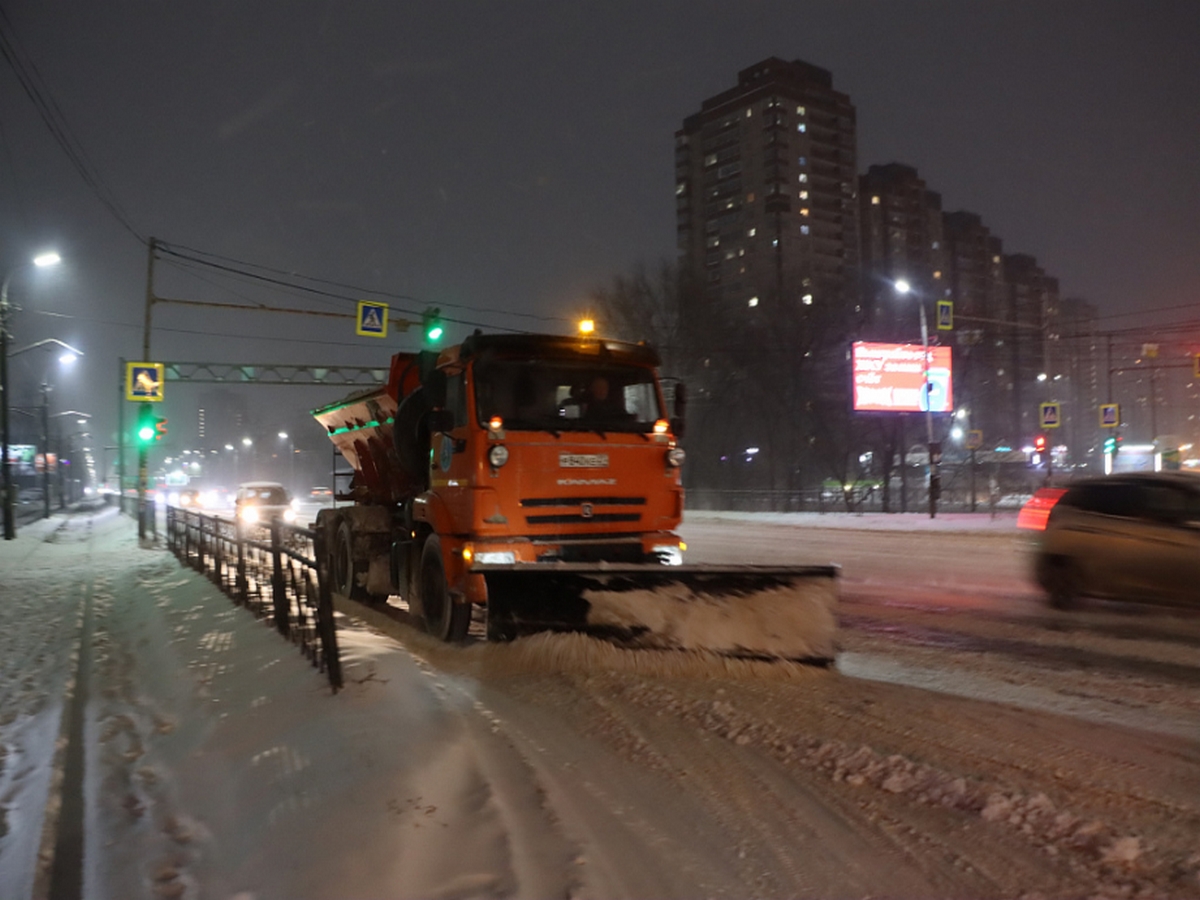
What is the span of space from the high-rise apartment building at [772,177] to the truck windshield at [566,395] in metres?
94.4

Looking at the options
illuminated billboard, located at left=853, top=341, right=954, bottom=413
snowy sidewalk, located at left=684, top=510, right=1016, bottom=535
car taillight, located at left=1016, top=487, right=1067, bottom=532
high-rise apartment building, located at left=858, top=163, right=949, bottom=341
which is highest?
high-rise apartment building, located at left=858, top=163, right=949, bottom=341

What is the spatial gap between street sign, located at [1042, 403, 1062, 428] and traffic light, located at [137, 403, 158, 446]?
27.3 m

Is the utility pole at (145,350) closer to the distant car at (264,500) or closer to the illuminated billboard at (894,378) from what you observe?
the distant car at (264,500)

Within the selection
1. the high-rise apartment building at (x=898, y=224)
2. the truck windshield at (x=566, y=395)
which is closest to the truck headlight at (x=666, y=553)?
the truck windshield at (x=566, y=395)

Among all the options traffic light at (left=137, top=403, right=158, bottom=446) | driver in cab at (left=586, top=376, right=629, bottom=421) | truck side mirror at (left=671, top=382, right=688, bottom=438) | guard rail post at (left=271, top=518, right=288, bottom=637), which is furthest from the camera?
traffic light at (left=137, top=403, right=158, bottom=446)

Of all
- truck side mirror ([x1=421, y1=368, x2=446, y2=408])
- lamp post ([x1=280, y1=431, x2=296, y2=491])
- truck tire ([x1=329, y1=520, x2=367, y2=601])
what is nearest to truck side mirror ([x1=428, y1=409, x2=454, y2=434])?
truck side mirror ([x1=421, y1=368, x2=446, y2=408])

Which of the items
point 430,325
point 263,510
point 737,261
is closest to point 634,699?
point 430,325

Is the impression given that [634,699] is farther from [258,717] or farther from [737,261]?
[737,261]

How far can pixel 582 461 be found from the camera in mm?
8539

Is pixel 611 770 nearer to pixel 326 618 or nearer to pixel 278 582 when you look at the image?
pixel 326 618

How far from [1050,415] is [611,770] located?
92.8ft

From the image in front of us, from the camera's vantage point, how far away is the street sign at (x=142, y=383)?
23375mm

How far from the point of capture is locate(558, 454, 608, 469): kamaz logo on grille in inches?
332

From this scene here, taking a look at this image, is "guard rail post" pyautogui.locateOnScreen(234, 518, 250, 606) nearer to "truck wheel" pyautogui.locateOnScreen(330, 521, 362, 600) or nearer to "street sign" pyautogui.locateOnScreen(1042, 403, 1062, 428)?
"truck wheel" pyautogui.locateOnScreen(330, 521, 362, 600)
